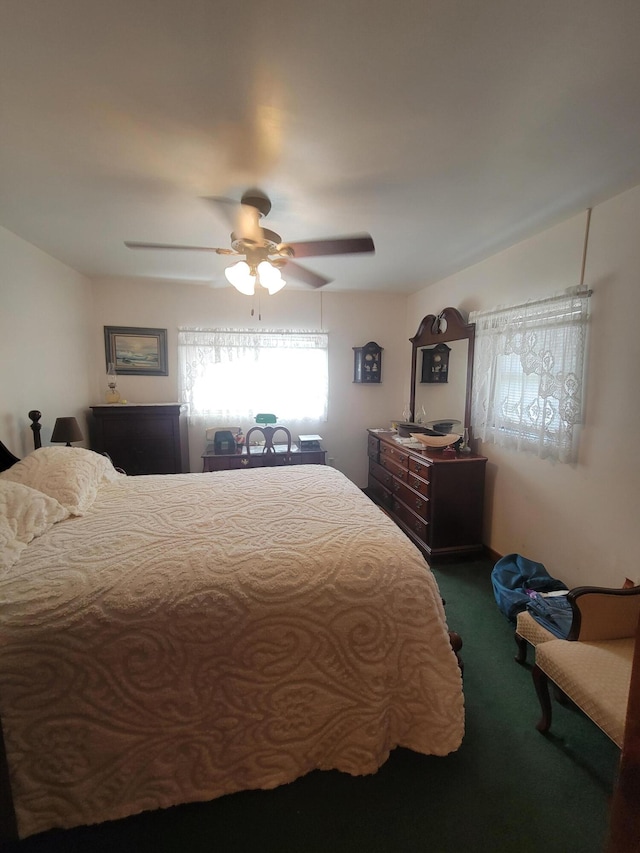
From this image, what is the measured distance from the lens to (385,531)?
4.92 ft

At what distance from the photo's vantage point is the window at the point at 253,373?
3652 mm

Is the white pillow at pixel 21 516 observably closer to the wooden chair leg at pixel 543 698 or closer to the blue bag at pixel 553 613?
the wooden chair leg at pixel 543 698

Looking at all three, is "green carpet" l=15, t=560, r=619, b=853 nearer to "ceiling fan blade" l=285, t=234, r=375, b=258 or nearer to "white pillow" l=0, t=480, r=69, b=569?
"white pillow" l=0, t=480, r=69, b=569

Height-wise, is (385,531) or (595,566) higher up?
(385,531)

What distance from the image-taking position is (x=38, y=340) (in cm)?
258

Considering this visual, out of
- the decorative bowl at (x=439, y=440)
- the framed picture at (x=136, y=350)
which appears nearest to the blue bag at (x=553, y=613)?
the decorative bowl at (x=439, y=440)

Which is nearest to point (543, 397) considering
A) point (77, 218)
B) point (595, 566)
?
point (595, 566)

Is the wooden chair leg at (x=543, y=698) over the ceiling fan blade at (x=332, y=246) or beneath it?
beneath

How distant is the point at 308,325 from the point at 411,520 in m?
2.40

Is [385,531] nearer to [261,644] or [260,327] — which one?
[261,644]

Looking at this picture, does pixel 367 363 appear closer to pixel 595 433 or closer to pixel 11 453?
pixel 595 433

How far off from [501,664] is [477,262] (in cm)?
289

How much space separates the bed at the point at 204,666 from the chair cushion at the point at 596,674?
16.6 inches

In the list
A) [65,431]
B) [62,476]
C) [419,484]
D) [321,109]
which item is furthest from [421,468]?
[65,431]
